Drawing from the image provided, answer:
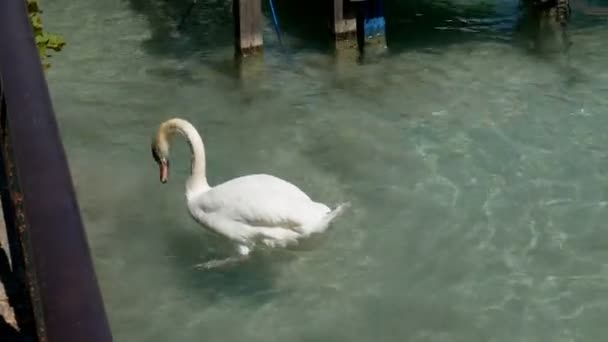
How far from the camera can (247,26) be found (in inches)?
337

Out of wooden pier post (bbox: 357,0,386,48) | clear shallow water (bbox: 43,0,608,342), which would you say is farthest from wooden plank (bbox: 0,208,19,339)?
wooden pier post (bbox: 357,0,386,48)

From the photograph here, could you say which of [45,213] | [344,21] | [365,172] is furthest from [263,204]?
[344,21]

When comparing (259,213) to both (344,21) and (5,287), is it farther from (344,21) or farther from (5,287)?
(344,21)

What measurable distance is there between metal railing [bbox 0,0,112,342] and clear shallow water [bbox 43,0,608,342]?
276 cm

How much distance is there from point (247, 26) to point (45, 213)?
274 inches

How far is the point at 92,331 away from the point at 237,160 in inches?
211

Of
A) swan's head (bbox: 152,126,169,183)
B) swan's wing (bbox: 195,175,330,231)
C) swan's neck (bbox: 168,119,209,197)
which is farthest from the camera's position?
swan's head (bbox: 152,126,169,183)

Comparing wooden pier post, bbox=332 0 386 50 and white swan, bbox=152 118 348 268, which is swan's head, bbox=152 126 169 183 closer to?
white swan, bbox=152 118 348 268

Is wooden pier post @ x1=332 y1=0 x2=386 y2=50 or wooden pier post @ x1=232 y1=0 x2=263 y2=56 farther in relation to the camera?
wooden pier post @ x1=332 y1=0 x2=386 y2=50

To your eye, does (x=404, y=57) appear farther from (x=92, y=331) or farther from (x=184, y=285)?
(x=92, y=331)

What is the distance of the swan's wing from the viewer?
504cm

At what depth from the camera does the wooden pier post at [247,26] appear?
27.7ft

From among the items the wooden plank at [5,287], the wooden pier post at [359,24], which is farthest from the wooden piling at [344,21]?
the wooden plank at [5,287]

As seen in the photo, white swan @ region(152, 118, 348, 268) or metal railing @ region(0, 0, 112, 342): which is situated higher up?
metal railing @ region(0, 0, 112, 342)
